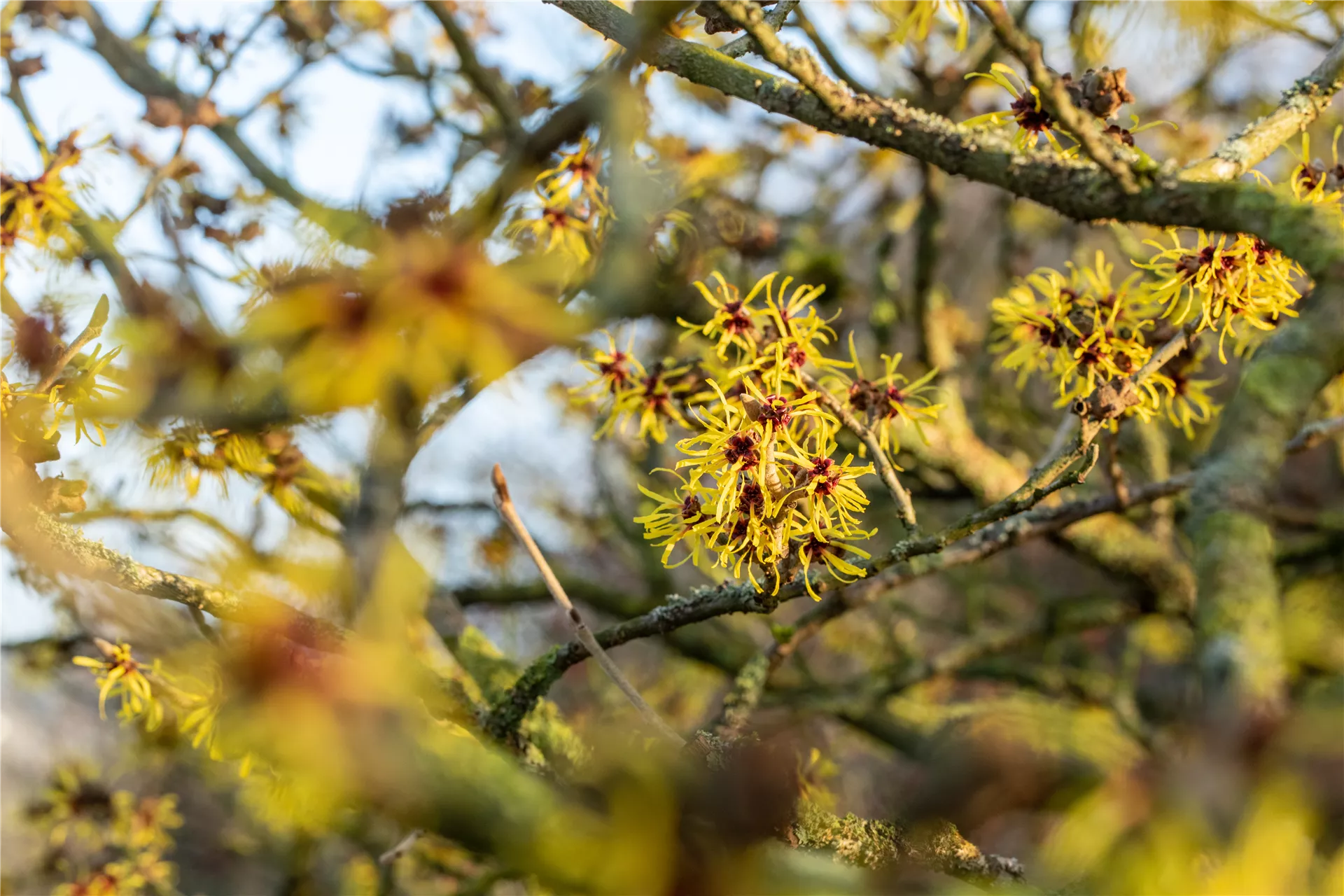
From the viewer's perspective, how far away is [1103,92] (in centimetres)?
118

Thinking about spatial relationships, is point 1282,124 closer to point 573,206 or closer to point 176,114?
point 573,206

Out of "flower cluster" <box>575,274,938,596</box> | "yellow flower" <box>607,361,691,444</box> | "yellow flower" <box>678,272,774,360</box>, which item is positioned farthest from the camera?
"yellow flower" <box>607,361,691,444</box>

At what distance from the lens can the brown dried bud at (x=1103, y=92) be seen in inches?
46.2

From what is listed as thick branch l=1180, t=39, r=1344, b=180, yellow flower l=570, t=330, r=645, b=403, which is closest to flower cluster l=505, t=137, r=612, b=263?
yellow flower l=570, t=330, r=645, b=403

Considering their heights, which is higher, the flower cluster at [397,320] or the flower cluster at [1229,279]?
the flower cluster at [1229,279]

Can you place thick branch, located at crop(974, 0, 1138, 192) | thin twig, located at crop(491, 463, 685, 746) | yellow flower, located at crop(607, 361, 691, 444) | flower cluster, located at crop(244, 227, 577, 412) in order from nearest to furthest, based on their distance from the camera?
1. thick branch, located at crop(974, 0, 1138, 192)
2. thin twig, located at crop(491, 463, 685, 746)
3. yellow flower, located at crop(607, 361, 691, 444)
4. flower cluster, located at crop(244, 227, 577, 412)

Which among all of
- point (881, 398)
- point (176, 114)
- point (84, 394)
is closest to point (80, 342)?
point (84, 394)

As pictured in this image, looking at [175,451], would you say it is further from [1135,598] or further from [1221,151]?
[1135,598]

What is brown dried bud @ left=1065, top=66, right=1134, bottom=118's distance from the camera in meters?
1.17

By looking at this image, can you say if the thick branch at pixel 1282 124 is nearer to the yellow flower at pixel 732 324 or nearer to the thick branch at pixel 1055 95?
the thick branch at pixel 1055 95

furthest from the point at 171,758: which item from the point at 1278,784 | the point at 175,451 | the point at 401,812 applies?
the point at 1278,784

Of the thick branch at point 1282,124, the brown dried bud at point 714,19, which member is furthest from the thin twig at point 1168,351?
the brown dried bud at point 714,19

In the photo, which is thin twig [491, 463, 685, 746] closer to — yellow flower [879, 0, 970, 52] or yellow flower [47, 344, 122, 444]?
yellow flower [47, 344, 122, 444]

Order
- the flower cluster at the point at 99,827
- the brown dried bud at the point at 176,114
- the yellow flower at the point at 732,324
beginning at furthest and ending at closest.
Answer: the flower cluster at the point at 99,827, the brown dried bud at the point at 176,114, the yellow flower at the point at 732,324
